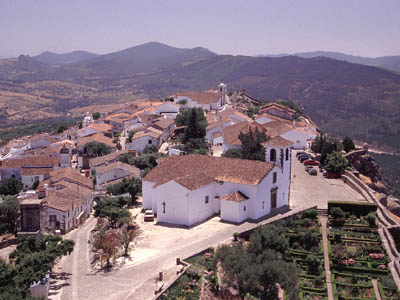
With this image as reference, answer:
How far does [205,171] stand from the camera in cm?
3278

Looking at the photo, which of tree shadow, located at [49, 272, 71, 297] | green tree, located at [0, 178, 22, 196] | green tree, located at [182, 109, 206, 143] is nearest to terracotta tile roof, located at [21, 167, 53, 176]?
green tree, located at [0, 178, 22, 196]

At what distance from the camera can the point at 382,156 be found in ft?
379

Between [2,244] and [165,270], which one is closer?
[165,270]

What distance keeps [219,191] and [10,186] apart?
2760 centimetres

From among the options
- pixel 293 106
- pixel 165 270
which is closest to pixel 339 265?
pixel 165 270

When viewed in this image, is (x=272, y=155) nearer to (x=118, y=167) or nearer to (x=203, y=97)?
(x=118, y=167)

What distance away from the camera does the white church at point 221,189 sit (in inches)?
1182

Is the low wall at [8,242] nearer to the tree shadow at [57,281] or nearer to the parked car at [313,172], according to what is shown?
the tree shadow at [57,281]

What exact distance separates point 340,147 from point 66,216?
1216 inches

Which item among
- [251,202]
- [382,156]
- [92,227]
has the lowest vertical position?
[382,156]

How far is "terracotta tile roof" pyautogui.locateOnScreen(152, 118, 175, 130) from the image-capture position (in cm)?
6200

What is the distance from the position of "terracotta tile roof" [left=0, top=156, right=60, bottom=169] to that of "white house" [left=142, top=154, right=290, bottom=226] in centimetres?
2303

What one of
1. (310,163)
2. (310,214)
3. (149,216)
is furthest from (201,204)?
(310,163)

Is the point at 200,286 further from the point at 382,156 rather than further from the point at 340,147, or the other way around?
the point at 382,156
